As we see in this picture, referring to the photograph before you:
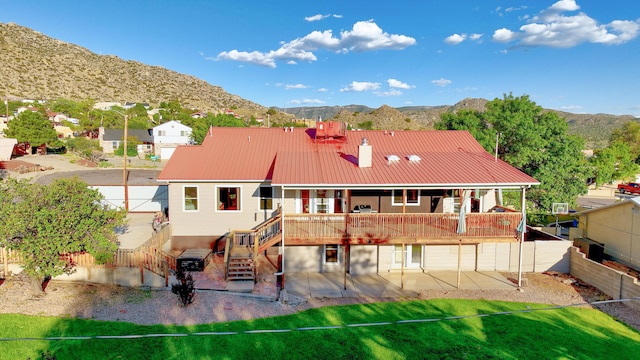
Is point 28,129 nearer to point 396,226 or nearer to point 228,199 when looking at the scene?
point 228,199

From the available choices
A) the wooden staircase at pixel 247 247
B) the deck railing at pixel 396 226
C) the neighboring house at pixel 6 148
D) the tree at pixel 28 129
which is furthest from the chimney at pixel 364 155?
the tree at pixel 28 129

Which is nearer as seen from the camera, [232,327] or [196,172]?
[232,327]

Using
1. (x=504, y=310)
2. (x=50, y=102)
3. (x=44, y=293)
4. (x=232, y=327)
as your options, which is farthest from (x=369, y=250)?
(x=50, y=102)

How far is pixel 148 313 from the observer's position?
1298 centimetres

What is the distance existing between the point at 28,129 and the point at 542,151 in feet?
213

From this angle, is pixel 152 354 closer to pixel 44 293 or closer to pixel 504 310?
pixel 44 293

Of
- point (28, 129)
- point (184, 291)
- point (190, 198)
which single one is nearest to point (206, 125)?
point (28, 129)

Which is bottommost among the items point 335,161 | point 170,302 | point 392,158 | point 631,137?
point 170,302

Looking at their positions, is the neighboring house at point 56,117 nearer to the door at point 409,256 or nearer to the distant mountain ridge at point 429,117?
the distant mountain ridge at point 429,117

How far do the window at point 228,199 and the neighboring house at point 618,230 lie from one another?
18089mm

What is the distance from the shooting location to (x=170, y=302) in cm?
1384

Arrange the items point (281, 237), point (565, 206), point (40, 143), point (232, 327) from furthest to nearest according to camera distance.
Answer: point (40, 143) → point (565, 206) → point (281, 237) → point (232, 327)

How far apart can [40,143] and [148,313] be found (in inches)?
2254

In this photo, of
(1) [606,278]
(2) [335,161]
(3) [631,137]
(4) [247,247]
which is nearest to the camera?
(1) [606,278]
